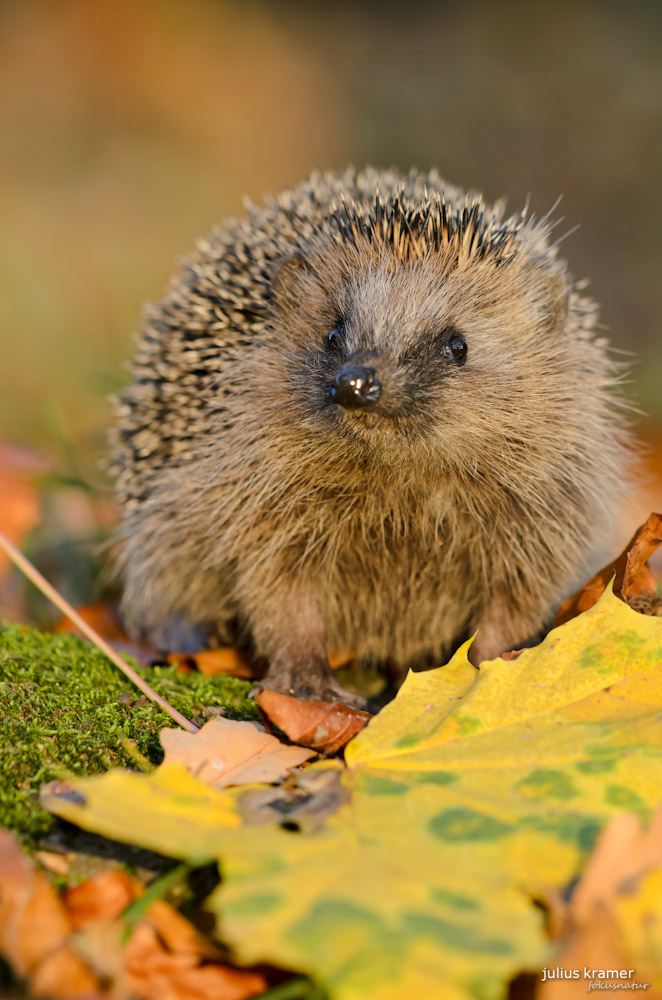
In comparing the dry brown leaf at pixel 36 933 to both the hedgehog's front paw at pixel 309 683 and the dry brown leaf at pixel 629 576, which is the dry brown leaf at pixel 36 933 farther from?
the dry brown leaf at pixel 629 576

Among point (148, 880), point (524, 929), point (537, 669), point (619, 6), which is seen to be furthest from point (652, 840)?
point (619, 6)

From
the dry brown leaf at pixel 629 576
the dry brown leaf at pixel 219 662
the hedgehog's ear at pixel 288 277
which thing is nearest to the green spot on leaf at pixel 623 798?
the dry brown leaf at pixel 629 576

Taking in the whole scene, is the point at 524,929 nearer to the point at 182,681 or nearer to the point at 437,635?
the point at 182,681

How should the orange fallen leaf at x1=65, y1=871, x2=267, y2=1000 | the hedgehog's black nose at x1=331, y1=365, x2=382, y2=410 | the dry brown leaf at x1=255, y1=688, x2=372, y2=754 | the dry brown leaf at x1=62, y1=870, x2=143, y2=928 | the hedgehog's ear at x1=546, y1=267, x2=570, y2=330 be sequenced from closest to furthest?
the orange fallen leaf at x1=65, y1=871, x2=267, y2=1000, the dry brown leaf at x1=62, y1=870, x2=143, y2=928, the dry brown leaf at x1=255, y1=688, x2=372, y2=754, the hedgehog's black nose at x1=331, y1=365, x2=382, y2=410, the hedgehog's ear at x1=546, y1=267, x2=570, y2=330

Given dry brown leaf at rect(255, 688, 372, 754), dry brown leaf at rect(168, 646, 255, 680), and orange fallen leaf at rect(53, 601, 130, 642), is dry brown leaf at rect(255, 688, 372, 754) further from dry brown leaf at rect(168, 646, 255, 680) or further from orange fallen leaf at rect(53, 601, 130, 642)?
orange fallen leaf at rect(53, 601, 130, 642)

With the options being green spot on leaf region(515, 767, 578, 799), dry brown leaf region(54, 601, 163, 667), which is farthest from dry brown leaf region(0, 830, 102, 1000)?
dry brown leaf region(54, 601, 163, 667)

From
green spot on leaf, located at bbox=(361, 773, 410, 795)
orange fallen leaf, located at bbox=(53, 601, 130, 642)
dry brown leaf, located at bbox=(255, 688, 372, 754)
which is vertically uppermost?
green spot on leaf, located at bbox=(361, 773, 410, 795)
